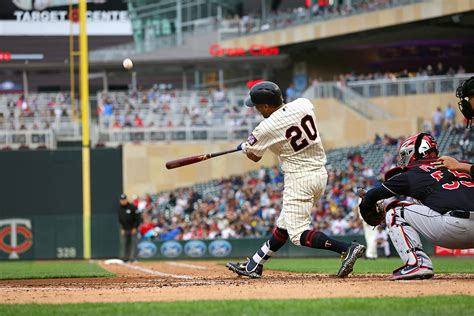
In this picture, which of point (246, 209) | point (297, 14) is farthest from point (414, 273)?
point (297, 14)

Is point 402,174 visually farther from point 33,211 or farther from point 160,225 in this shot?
point 33,211

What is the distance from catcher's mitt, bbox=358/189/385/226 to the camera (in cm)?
969

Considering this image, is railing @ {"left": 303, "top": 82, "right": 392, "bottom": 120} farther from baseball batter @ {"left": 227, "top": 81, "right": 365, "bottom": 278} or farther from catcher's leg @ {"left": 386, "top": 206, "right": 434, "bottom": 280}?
catcher's leg @ {"left": 386, "top": 206, "right": 434, "bottom": 280}

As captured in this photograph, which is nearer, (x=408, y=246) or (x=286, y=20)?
(x=408, y=246)

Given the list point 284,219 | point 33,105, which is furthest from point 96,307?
point 33,105

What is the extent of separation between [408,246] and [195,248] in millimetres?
17453

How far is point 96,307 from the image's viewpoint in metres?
8.04

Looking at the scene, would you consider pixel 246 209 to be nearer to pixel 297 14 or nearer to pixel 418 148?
pixel 297 14

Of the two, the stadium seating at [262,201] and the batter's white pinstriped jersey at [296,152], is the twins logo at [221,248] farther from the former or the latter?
the batter's white pinstriped jersey at [296,152]

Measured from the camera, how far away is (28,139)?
3403 cm

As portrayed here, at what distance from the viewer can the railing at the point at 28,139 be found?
33969 millimetres

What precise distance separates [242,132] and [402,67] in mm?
9361

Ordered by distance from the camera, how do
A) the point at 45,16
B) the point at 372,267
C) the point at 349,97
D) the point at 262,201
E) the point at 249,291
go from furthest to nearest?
the point at 45,16
the point at 349,97
the point at 262,201
the point at 372,267
the point at 249,291

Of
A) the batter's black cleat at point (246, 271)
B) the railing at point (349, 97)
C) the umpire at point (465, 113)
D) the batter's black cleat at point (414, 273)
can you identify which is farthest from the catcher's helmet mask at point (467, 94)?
the railing at point (349, 97)
